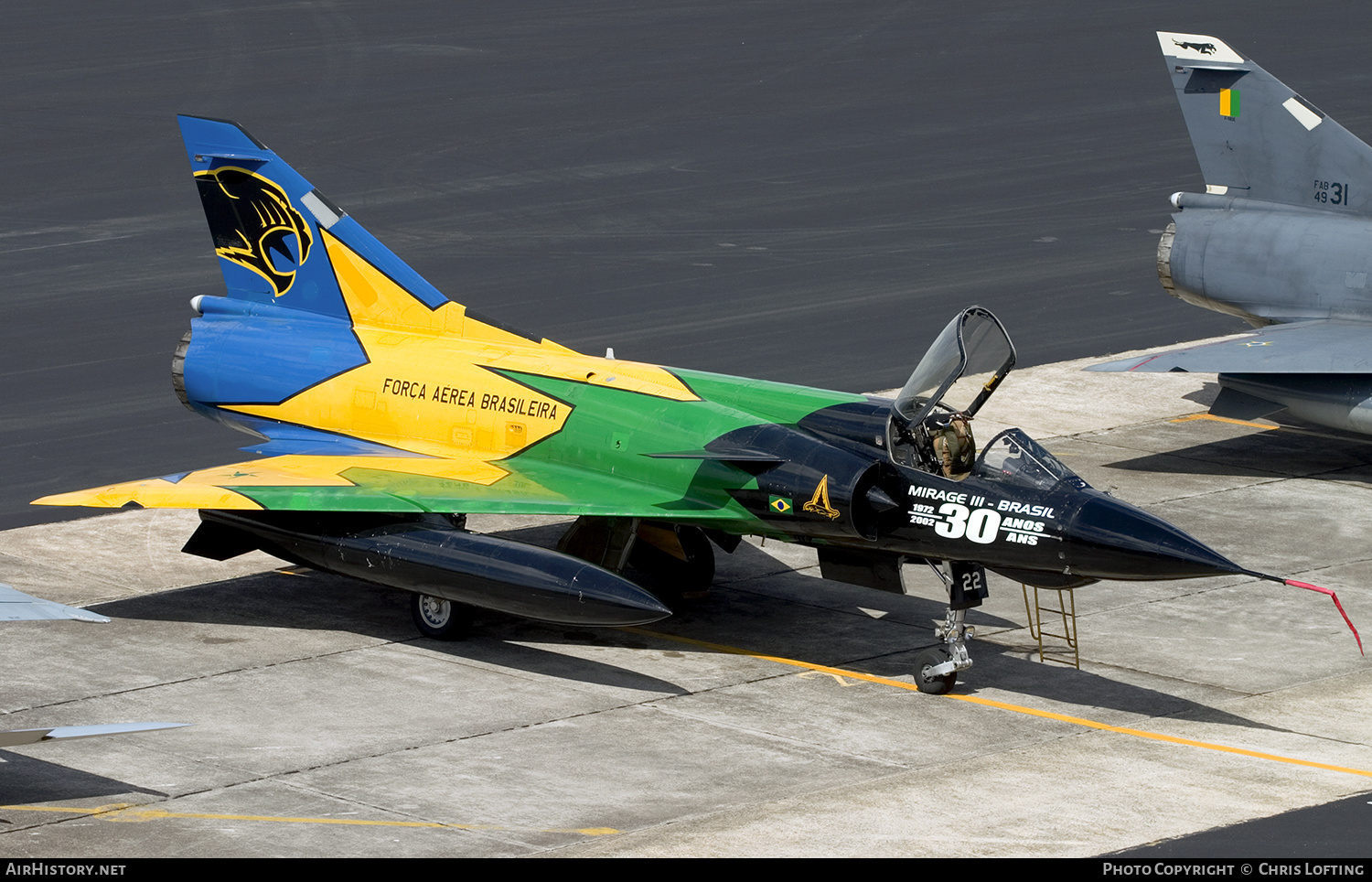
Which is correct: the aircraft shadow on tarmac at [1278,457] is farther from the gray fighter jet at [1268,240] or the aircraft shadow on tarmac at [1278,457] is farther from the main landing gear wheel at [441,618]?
the main landing gear wheel at [441,618]

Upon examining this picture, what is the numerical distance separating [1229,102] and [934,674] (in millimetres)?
10250

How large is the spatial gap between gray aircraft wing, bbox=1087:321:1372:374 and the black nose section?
20.6 ft

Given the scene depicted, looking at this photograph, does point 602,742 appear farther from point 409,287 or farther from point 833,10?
point 833,10

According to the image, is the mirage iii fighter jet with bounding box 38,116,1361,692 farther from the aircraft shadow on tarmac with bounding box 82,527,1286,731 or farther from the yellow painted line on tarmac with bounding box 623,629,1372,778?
the aircraft shadow on tarmac with bounding box 82,527,1286,731

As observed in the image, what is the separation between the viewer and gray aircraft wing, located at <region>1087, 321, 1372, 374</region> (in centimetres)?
2091

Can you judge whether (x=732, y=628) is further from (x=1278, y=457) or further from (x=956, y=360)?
(x=1278, y=457)

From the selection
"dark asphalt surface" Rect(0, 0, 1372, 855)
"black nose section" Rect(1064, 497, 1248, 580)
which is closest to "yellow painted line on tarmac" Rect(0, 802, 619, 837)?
"black nose section" Rect(1064, 497, 1248, 580)

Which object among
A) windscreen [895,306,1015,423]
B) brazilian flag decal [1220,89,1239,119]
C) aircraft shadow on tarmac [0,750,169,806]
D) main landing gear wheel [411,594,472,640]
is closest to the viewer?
aircraft shadow on tarmac [0,750,169,806]

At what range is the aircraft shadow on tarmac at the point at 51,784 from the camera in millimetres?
13258

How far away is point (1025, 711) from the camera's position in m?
15.4

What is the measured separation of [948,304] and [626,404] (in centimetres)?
1204

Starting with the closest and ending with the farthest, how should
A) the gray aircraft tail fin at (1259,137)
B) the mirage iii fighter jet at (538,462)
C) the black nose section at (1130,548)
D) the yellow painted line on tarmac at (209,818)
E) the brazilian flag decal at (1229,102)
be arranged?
the yellow painted line on tarmac at (209,818)
the black nose section at (1130,548)
the mirage iii fighter jet at (538,462)
the gray aircraft tail fin at (1259,137)
the brazilian flag decal at (1229,102)

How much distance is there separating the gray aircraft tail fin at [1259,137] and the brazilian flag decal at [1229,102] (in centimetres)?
1

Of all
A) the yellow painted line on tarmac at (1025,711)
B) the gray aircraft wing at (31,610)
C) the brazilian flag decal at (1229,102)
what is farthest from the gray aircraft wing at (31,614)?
the brazilian flag decal at (1229,102)
